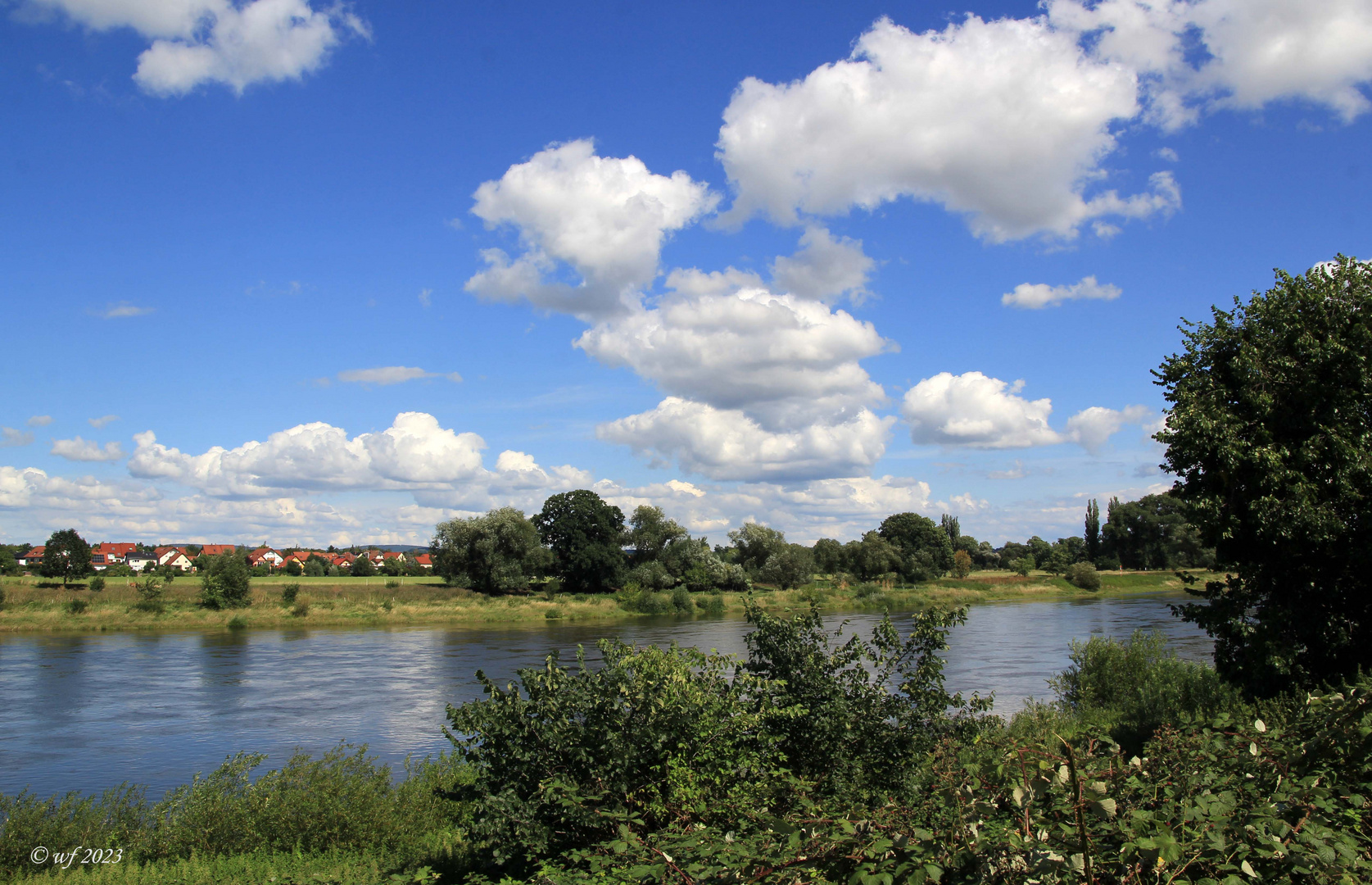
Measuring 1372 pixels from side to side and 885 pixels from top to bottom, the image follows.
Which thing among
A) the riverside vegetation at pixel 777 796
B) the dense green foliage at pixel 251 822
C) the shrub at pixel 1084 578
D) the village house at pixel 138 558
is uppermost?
the riverside vegetation at pixel 777 796

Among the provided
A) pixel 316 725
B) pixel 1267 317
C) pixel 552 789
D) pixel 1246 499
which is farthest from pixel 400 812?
pixel 1267 317

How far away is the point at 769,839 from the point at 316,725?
74.8 feet

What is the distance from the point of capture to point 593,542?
66062 millimetres

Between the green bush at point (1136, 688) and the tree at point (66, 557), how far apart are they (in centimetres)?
6582

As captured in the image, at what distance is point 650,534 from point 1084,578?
41.4 meters

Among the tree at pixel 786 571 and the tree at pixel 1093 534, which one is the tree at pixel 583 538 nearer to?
the tree at pixel 786 571

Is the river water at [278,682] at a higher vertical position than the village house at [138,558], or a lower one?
lower

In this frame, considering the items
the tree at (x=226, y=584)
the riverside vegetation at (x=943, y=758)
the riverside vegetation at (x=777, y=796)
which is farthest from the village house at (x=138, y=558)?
the riverside vegetation at (x=777, y=796)

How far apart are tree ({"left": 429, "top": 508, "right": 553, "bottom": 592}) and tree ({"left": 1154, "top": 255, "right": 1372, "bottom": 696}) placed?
52.8 metres

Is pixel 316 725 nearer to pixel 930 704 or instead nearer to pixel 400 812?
pixel 400 812

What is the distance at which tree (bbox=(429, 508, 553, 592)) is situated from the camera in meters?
62.4

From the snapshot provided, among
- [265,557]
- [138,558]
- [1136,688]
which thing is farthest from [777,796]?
[138,558]

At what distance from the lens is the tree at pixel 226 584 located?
48.3 meters

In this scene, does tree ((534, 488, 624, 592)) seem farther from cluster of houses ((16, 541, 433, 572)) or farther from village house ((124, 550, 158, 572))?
village house ((124, 550, 158, 572))
